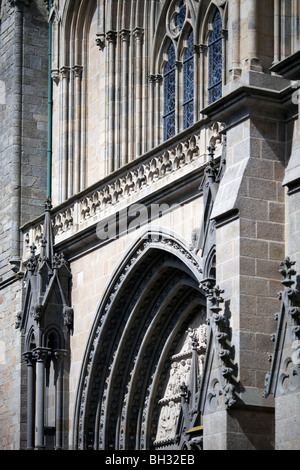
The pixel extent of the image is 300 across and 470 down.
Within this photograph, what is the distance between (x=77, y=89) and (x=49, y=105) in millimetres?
943

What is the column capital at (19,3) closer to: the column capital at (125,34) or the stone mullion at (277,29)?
the column capital at (125,34)

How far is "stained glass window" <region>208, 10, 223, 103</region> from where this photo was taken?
2338cm

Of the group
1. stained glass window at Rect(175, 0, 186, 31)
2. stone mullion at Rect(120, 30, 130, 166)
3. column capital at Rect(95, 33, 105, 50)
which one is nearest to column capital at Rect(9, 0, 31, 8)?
column capital at Rect(95, 33, 105, 50)

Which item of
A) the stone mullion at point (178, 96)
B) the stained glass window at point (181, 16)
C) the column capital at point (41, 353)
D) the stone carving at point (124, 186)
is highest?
the stained glass window at point (181, 16)

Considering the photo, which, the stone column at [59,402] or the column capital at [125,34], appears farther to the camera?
the column capital at [125,34]

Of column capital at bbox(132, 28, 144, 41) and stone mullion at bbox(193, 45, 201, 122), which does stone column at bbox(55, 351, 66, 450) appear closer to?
stone mullion at bbox(193, 45, 201, 122)

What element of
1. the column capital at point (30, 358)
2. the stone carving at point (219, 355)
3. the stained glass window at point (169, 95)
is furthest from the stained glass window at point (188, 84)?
the stone carving at point (219, 355)

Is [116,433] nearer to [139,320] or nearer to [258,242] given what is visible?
[139,320]

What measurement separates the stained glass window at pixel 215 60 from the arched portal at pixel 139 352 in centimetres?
275

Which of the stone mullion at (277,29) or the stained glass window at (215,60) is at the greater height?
the stained glass window at (215,60)

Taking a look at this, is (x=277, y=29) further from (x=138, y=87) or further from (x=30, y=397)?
(x=30, y=397)

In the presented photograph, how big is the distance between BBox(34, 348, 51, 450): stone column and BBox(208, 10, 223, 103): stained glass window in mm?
4845

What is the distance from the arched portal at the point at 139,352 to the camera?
22500 millimetres

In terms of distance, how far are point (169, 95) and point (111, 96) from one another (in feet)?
3.83
